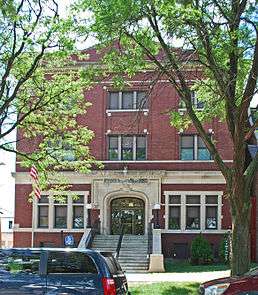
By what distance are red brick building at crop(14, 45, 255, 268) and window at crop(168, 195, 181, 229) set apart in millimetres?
63

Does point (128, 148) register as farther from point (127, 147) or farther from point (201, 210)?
point (201, 210)

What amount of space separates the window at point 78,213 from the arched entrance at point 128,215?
1935 millimetres

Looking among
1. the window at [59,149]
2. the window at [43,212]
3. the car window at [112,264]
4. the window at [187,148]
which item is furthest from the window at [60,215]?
the car window at [112,264]

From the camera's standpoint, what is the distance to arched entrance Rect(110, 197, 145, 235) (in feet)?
123

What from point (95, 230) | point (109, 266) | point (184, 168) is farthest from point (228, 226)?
point (109, 266)

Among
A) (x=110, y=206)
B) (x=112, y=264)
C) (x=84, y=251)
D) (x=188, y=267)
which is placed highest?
(x=84, y=251)

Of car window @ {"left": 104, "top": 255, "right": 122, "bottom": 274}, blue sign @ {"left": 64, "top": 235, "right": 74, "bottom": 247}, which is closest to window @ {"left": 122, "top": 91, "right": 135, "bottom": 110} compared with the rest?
blue sign @ {"left": 64, "top": 235, "right": 74, "bottom": 247}

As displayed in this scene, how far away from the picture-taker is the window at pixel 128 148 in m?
37.7

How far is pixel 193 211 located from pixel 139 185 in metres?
3.76

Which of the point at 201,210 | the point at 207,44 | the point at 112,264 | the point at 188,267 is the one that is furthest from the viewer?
the point at 201,210

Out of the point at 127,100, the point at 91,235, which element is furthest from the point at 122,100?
the point at 91,235

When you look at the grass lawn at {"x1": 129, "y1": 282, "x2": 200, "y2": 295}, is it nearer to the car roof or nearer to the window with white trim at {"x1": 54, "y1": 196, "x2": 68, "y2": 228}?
the car roof

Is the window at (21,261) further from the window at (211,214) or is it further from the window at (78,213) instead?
the window at (211,214)

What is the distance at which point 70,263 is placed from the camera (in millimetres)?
11328
